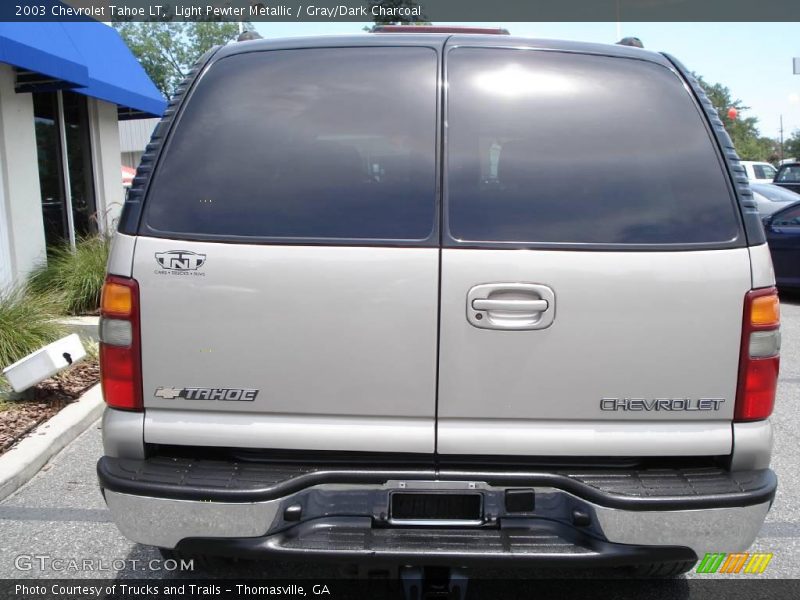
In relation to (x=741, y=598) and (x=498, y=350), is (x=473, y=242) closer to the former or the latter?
(x=498, y=350)

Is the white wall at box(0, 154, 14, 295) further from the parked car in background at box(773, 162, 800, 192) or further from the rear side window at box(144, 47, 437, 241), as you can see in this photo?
the parked car in background at box(773, 162, 800, 192)

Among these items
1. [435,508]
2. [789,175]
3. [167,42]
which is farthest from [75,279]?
[167,42]

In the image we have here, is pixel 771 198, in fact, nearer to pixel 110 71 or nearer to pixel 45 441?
pixel 110 71

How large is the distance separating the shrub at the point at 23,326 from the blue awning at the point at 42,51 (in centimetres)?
216

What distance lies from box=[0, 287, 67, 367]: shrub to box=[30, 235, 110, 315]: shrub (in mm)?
1136

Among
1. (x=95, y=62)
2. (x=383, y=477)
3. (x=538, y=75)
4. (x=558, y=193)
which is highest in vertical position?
(x=95, y=62)

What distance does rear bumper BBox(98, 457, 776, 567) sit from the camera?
2.28 meters

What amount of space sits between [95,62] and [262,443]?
9030 millimetres

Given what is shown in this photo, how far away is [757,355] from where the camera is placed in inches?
93.0

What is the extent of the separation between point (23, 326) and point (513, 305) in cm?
500

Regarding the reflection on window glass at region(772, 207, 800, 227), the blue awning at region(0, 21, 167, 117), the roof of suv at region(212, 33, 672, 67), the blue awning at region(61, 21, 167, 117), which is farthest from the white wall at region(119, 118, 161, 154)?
the roof of suv at region(212, 33, 672, 67)

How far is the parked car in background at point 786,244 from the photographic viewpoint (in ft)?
32.8

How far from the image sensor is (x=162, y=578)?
3.19 metres

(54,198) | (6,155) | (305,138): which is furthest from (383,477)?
(54,198)
